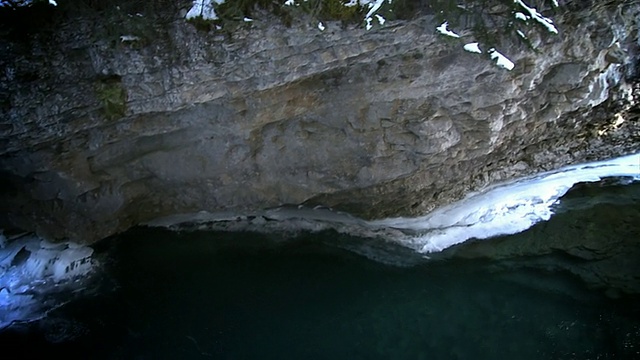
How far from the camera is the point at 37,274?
852 cm

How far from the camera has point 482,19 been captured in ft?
21.1

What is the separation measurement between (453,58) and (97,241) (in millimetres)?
6900

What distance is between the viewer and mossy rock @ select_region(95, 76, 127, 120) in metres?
6.79

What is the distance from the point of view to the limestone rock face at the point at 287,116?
6520 mm

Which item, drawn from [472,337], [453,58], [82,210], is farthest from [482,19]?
[82,210]

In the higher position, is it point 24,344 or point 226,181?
point 226,181

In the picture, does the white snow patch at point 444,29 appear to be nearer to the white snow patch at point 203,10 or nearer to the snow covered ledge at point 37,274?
the white snow patch at point 203,10

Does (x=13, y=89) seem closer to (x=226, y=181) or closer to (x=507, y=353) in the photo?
(x=226, y=181)

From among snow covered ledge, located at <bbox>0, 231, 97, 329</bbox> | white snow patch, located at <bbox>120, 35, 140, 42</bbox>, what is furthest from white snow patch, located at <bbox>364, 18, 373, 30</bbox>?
snow covered ledge, located at <bbox>0, 231, 97, 329</bbox>

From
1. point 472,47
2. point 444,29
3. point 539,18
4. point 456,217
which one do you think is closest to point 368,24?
point 444,29

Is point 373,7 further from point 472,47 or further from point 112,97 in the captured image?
point 112,97

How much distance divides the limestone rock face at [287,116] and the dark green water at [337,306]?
1.03 metres

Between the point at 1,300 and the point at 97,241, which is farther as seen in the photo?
the point at 97,241

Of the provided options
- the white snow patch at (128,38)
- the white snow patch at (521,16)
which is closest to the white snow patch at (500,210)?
the white snow patch at (521,16)
